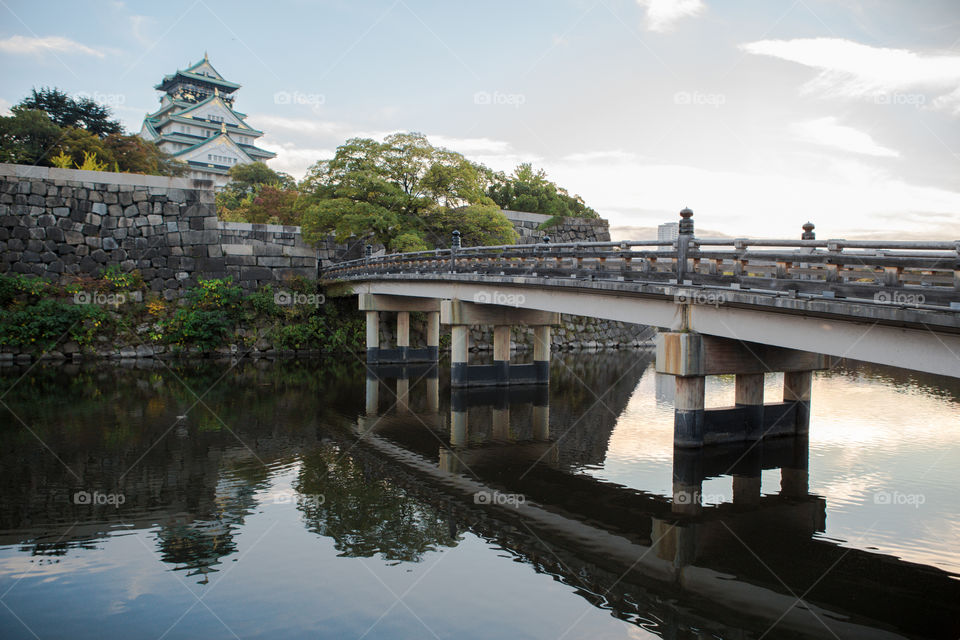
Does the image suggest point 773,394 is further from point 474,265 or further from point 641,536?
point 641,536

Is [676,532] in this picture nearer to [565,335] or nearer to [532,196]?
[565,335]

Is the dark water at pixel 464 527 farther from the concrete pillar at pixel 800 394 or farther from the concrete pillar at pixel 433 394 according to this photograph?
the concrete pillar at pixel 433 394

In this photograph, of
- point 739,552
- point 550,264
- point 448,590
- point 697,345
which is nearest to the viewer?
point 448,590

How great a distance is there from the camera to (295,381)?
25641 millimetres

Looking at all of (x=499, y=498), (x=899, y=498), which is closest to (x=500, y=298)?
(x=499, y=498)

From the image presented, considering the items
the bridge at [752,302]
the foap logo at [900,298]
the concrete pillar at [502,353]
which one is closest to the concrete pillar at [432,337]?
the concrete pillar at [502,353]

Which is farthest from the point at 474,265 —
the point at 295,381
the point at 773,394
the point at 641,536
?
the point at 641,536

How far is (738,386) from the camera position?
1488 cm

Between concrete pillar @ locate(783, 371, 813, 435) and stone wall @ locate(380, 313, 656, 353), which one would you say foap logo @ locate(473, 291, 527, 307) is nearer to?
concrete pillar @ locate(783, 371, 813, 435)

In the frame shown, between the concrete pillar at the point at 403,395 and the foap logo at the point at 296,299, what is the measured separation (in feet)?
37.0

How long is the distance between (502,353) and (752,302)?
1367 cm

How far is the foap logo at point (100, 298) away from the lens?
103 ft

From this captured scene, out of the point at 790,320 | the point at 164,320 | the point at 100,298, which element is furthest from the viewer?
the point at 164,320

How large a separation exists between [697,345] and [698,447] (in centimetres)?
209
